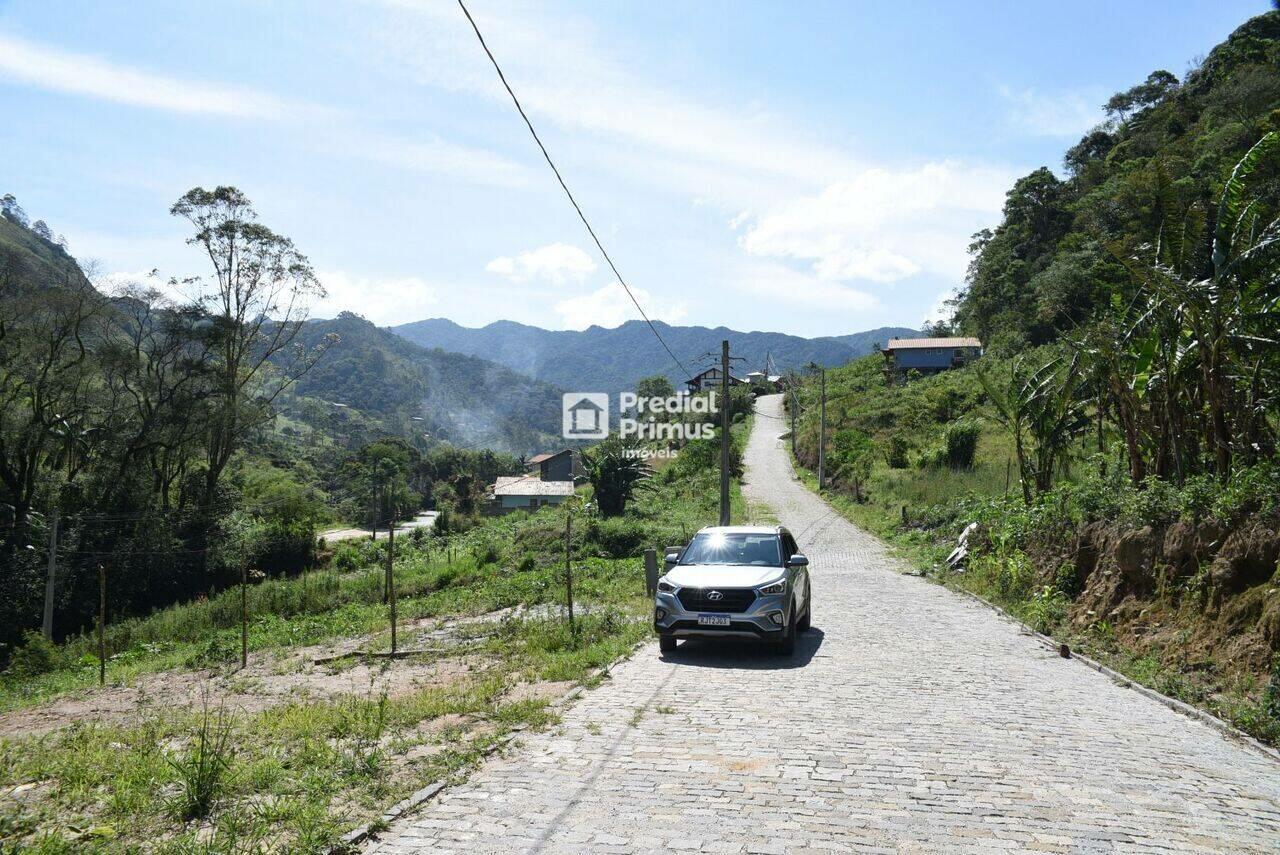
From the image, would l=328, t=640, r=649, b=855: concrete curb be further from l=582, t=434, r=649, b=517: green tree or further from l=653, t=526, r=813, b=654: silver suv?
l=582, t=434, r=649, b=517: green tree

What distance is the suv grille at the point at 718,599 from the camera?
10938 millimetres

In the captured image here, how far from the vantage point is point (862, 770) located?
638cm

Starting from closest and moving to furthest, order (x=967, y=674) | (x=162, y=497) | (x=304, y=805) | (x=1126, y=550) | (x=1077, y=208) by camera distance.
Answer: (x=304, y=805)
(x=967, y=674)
(x=1126, y=550)
(x=162, y=497)
(x=1077, y=208)

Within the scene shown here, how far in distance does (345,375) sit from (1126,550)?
185 metres

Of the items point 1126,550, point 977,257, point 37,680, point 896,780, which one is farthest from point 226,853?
point 977,257

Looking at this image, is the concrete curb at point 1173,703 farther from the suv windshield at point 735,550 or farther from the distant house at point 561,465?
the distant house at point 561,465

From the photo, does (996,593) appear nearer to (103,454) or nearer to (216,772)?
(216,772)

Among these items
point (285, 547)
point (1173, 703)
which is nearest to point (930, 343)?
point (285, 547)

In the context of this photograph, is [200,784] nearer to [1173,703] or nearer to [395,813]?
[395,813]

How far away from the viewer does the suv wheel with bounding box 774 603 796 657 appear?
1101 cm

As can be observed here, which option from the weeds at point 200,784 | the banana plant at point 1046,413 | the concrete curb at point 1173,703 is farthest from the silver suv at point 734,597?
the banana plant at point 1046,413

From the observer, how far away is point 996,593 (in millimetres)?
16953

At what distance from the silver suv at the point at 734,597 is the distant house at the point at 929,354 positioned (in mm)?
70987

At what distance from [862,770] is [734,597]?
464 cm
